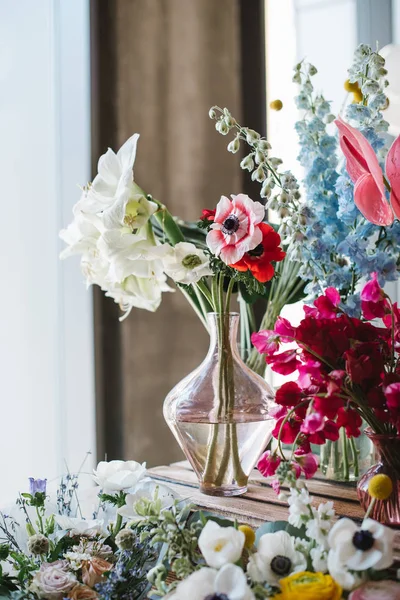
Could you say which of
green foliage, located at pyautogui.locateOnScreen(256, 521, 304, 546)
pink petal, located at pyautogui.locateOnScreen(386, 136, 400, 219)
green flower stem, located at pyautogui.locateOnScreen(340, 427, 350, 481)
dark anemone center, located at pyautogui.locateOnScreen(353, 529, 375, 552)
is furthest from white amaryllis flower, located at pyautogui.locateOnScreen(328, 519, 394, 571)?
green flower stem, located at pyautogui.locateOnScreen(340, 427, 350, 481)

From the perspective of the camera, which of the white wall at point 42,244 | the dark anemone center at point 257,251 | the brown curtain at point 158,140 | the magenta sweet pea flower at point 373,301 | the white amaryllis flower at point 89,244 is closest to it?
the magenta sweet pea flower at point 373,301

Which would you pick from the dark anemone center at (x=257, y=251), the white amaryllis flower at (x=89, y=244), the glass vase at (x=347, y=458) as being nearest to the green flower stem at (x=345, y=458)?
the glass vase at (x=347, y=458)

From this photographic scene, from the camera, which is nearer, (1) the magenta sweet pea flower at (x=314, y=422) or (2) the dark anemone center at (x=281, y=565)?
(2) the dark anemone center at (x=281, y=565)

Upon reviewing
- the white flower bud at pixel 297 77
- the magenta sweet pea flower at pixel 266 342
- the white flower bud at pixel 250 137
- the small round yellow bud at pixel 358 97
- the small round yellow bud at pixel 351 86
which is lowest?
the magenta sweet pea flower at pixel 266 342

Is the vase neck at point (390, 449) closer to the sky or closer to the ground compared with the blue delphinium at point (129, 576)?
closer to the sky

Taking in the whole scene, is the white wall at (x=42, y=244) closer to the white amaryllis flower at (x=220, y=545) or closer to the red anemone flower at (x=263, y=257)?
the red anemone flower at (x=263, y=257)

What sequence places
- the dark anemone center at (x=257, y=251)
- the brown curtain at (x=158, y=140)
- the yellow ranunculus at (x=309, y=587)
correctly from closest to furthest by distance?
the yellow ranunculus at (x=309, y=587)
the dark anemone center at (x=257, y=251)
the brown curtain at (x=158, y=140)

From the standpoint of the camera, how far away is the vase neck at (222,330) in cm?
98

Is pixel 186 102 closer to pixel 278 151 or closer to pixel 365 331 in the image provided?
pixel 278 151

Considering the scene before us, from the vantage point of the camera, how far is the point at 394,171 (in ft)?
2.54

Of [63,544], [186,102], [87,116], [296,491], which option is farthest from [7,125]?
[296,491]

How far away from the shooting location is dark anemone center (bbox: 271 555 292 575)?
1.98 feet

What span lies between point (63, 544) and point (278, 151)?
138 centimetres

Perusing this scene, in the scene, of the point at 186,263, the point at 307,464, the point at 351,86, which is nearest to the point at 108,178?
the point at 186,263
